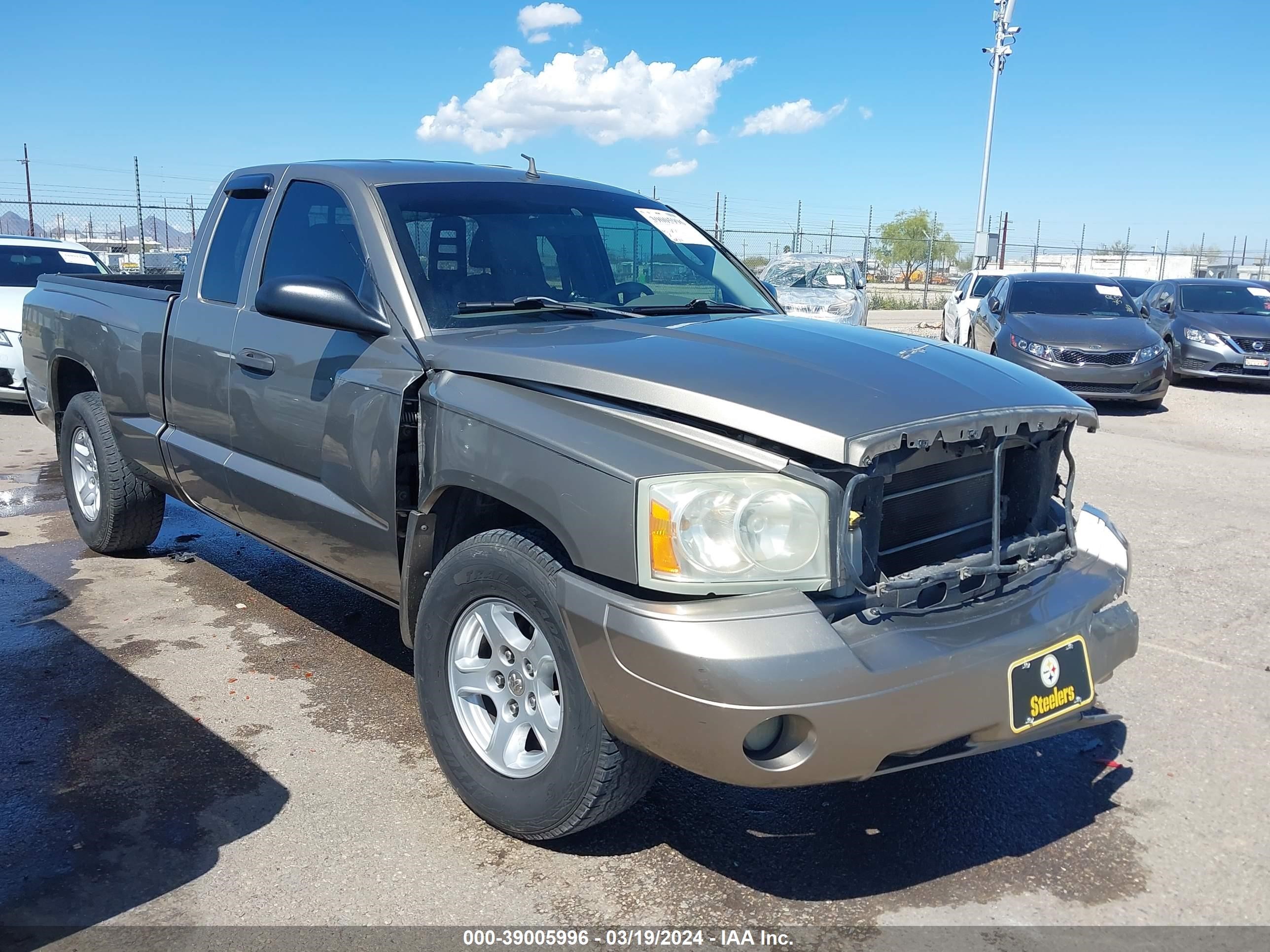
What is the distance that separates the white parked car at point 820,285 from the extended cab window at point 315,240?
11.1 m

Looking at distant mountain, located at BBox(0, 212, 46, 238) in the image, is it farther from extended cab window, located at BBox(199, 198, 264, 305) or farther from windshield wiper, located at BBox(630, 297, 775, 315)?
windshield wiper, located at BBox(630, 297, 775, 315)

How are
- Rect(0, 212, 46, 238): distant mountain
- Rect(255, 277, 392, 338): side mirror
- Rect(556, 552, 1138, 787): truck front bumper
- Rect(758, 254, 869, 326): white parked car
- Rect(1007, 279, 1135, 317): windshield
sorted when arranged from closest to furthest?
1. Rect(556, 552, 1138, 787): truck front bumper
2. Rect(255, 277, 392, 338): side mirror
3. Rect(1007, 279, 1135, 317): windshield
4. Rect(758, 254, 869, 326): white parked car
5. Rect(0, 212, 46, 238): distant mountain

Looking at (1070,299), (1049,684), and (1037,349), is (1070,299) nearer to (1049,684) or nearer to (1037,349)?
(1037,349)

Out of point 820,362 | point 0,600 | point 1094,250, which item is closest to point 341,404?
point 820,362

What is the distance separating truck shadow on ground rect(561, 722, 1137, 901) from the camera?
2.90m

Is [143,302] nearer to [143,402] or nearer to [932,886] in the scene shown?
A: [143,402]

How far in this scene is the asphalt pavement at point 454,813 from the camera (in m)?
2.75

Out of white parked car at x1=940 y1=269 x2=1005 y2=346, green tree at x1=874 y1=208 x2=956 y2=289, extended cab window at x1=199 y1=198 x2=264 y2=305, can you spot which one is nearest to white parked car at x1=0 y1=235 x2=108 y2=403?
extended cab window at x1=199 y1=198 x2=264 y2=305

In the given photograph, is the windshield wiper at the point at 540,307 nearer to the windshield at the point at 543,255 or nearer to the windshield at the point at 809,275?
the windshield at the point at 543,255

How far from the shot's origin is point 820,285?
653 inches

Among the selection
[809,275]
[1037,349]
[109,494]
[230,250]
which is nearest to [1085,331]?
[1037,349]

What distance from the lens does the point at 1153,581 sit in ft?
18.1

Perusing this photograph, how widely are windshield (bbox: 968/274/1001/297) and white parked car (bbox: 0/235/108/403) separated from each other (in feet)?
42.6

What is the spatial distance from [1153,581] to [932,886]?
3310 millimetres
